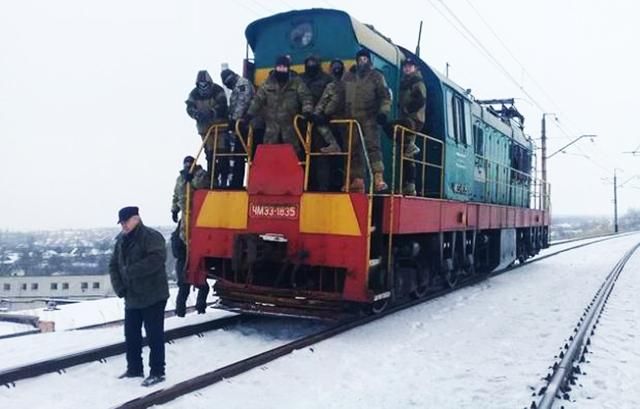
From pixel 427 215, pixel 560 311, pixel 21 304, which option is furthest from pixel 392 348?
pixel 21 304

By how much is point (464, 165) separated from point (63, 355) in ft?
23.9

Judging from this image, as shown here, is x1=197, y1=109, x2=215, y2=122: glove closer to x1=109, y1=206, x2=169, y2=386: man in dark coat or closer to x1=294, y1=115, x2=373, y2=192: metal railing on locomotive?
x1=294, y1=115, x2=373, y2=192: metal railing on locomotive

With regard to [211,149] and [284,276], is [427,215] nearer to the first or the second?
[284,276]

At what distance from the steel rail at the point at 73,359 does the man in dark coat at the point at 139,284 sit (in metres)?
0.52

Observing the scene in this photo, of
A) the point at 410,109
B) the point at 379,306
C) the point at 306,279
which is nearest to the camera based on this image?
the point at 306,279

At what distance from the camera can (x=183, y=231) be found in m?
8.39

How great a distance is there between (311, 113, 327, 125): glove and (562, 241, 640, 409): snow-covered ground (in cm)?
384

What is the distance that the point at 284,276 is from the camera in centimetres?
774

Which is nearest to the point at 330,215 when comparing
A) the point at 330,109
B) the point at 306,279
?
the point at 306,279

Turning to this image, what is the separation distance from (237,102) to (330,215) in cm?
205

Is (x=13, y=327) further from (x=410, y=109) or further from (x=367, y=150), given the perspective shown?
(x=410, y=109)

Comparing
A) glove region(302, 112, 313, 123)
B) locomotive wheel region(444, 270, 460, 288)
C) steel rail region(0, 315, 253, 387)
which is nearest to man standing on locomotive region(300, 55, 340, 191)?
glove region(302, 112, 313, 123)

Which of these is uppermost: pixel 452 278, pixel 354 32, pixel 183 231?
pixel 354 32

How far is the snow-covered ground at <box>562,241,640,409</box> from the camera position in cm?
469
